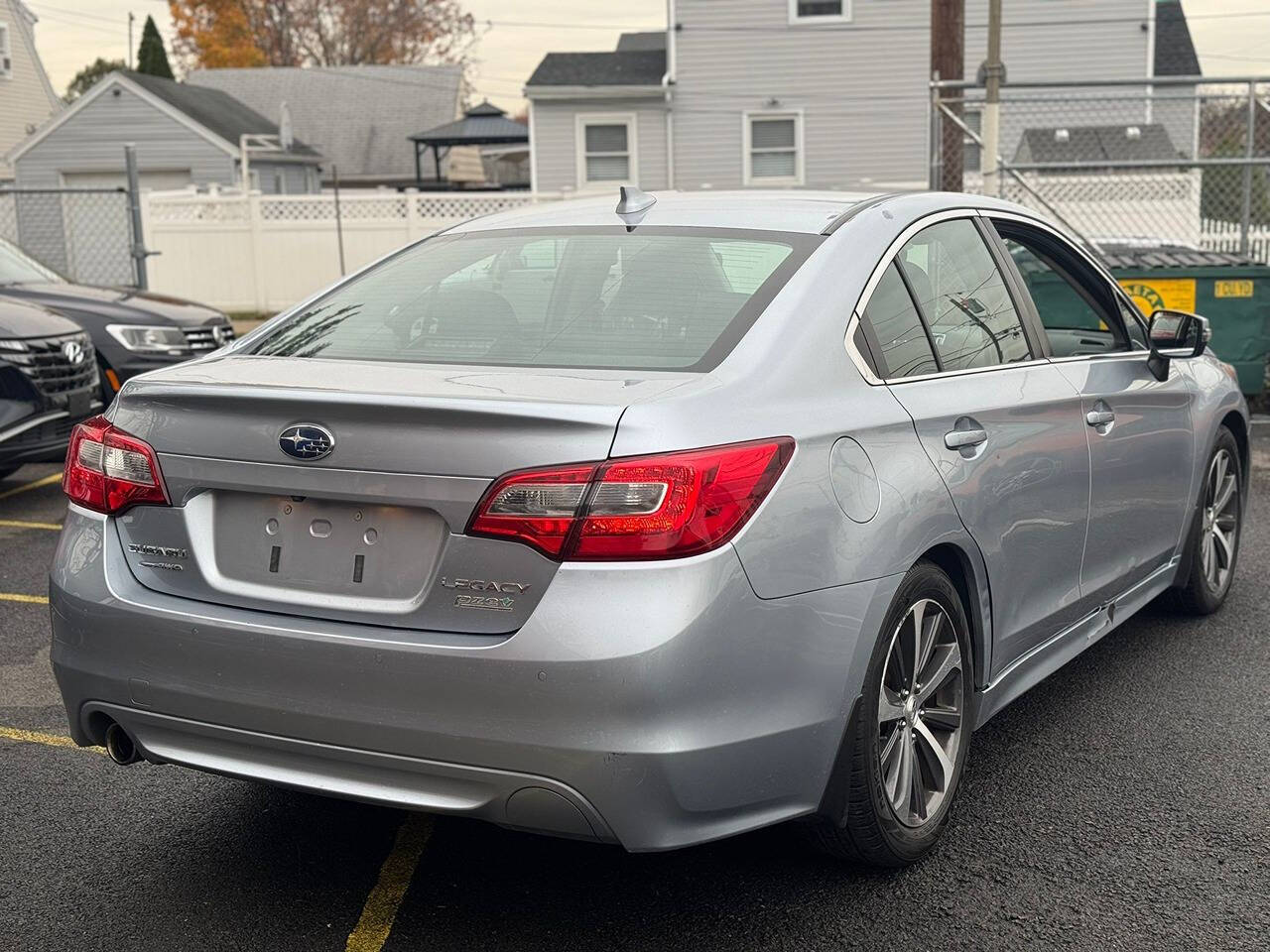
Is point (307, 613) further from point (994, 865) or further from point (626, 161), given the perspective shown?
point (626, 161)

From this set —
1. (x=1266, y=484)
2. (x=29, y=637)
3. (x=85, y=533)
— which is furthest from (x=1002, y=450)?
(x=1266, y=484)

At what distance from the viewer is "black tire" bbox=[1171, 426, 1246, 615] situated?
5418mm

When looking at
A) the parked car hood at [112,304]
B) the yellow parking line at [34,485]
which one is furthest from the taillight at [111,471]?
the parked car hood at [112,304]

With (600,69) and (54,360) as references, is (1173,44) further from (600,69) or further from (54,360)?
(54,360)

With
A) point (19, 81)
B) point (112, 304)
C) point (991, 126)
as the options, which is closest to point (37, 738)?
point (112, 304)

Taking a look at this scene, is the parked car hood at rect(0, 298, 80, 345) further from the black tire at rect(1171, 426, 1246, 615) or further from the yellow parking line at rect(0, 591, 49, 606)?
the black tire at rect(1171, 426, 1246, 615)

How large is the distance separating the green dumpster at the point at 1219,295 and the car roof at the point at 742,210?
677 centimetres

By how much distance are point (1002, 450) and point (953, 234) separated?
69 cm

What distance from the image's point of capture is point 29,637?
18.6 feet

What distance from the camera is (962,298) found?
3.99m

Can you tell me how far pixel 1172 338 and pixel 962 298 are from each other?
1.28 meters

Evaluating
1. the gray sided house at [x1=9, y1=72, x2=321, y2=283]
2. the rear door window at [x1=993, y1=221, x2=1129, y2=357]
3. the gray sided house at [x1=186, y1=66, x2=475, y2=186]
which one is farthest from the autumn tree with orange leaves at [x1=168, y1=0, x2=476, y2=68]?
the rear door window at [x1=993, y1=221, x2=1129, y2=357]

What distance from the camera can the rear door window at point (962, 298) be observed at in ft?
12.4

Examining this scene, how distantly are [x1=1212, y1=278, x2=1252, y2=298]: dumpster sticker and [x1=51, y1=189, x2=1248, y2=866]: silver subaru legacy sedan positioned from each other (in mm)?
7331
